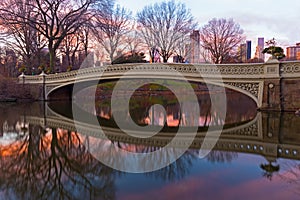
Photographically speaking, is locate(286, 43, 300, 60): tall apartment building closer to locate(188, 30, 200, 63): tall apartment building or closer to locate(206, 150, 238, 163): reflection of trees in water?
locate(188, 30, 200, 63): tall apartment building

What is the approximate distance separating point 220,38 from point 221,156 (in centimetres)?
2691

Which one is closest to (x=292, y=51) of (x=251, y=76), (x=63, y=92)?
(x=251, y=76)

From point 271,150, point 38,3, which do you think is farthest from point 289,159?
point 38,3

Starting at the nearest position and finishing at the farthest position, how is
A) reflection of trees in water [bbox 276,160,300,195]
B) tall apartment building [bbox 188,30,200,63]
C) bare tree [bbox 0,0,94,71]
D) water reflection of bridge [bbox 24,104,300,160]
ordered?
reflection of trees in water [bbox 276,160,300,195]
water reflection of bridge [bbox 24,104,300,160]
bare tree [bbox 0,0,94,71]
tall apartment building [bbox 188,30,200,63]

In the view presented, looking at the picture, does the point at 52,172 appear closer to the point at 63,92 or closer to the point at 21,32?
the point at 63,92

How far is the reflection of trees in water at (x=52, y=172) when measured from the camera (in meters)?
3.65

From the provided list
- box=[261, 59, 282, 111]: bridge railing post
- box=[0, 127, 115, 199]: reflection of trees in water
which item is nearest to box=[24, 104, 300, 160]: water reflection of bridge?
box=[0, 127, 115, 199]: reflection of trees in water

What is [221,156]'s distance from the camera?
533 cm

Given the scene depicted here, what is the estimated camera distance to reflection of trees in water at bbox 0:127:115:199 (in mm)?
3650

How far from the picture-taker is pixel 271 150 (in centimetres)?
564

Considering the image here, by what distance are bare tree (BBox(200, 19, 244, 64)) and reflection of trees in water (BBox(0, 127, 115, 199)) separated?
26036mm

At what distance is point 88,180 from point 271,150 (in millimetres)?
3760

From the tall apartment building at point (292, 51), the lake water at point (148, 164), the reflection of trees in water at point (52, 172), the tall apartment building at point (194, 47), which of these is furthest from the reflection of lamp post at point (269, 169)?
the tall apartment building at point (292, 51)

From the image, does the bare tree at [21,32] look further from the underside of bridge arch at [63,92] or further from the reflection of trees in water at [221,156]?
the reflection of trees in water at [221,156]
